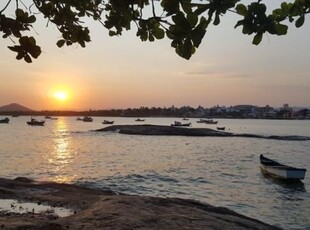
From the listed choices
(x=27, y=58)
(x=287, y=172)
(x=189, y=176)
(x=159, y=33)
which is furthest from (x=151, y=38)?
(x=189, y=176)

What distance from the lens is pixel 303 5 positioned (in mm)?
3010

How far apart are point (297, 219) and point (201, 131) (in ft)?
248

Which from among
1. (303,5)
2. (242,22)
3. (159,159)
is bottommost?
(159,159)

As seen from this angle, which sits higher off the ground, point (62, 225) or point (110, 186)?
point (62, 225)

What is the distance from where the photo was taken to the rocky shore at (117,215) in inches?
502

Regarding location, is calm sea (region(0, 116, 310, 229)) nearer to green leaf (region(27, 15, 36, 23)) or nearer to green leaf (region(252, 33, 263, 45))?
green leaf (region(27, 15, 36, 23))

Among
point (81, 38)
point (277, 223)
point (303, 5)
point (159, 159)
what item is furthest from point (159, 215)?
point (159, 159)

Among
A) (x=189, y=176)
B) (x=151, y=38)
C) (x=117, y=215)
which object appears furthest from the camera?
(x=189, y=176)

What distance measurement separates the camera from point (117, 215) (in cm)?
1386

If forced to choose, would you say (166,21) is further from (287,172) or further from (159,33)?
(287,172)

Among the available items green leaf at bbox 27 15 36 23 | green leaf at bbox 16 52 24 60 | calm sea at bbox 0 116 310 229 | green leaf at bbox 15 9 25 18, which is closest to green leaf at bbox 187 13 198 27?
green leaf at bbox 16 52 24 60

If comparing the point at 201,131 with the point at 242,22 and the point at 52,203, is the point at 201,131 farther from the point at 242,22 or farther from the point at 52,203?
the point at 242,22

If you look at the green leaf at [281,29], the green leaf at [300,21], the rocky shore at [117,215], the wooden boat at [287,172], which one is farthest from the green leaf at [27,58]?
the wooden boat at [287,172]

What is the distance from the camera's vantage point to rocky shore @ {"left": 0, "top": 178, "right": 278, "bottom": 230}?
12742 millimetres
